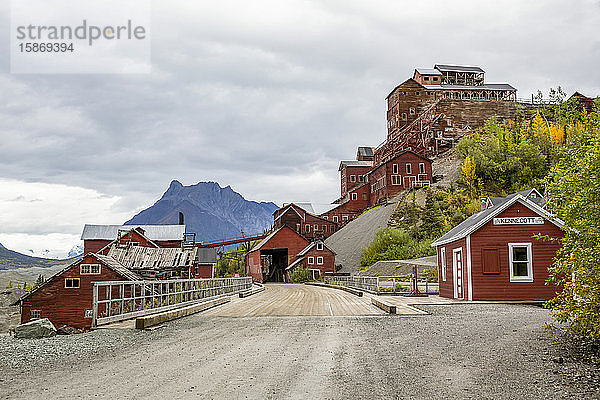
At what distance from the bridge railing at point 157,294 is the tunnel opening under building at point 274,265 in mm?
35042

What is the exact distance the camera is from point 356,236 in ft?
241

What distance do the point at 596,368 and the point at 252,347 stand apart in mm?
5438

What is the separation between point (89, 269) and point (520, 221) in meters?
25.6

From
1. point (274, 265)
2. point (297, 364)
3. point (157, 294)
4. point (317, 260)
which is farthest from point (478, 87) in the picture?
point (297, 364)

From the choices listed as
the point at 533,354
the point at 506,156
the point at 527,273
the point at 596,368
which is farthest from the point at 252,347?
the point at 506,156

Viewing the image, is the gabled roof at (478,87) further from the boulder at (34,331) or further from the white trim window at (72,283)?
the boulder at (34,331)

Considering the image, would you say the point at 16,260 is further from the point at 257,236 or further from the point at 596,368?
the point at 596,368

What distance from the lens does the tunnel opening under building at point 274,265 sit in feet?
240

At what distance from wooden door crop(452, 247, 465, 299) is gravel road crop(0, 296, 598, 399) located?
9992 millimetres

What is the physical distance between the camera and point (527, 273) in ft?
72.2

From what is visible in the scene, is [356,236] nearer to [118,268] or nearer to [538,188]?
[538,188]

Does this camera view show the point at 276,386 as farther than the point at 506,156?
No

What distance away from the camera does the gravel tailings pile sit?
222 feet

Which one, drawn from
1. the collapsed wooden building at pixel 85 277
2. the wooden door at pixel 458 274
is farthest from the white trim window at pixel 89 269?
the wooden door at pixel 458 274
